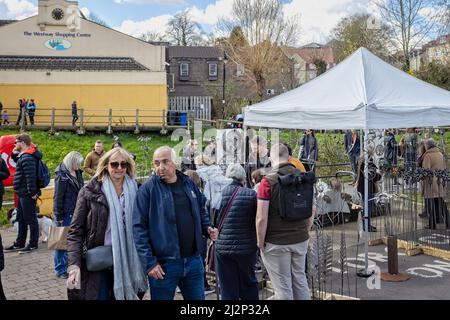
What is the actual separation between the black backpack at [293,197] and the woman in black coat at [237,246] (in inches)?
13.0

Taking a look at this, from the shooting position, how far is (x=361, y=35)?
34875mm

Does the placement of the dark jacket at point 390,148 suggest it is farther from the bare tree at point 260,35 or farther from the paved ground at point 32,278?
the bare tree at point 260,35

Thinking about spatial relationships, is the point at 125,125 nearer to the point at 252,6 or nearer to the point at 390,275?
the point at 252,6

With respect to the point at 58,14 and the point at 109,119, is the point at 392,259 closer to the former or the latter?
the point at 109,119

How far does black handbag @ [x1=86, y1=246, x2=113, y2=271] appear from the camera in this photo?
3848 millimetres

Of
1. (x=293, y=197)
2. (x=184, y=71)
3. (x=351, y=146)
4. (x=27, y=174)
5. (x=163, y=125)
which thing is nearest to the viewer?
(x=293, y=197)

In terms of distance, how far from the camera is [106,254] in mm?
3893

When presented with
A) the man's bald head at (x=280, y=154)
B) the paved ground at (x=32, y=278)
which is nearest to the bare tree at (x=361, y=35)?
the paved ground at (x=32, y=278)

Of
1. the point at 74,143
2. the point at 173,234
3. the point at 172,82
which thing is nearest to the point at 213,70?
the point at 172,82

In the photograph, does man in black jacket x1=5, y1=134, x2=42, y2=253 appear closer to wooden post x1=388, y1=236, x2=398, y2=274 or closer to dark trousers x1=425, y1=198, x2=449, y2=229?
wooden post x1=388, y1=236, x2=398, y2=274

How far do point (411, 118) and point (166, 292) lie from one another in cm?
471

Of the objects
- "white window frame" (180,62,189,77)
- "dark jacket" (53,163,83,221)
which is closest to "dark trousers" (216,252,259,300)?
"dark jacket" (53,163,83,221)

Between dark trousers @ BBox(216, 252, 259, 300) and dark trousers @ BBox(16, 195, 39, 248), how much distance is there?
4412 millimetres

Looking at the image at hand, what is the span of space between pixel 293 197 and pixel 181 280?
1.26 m
